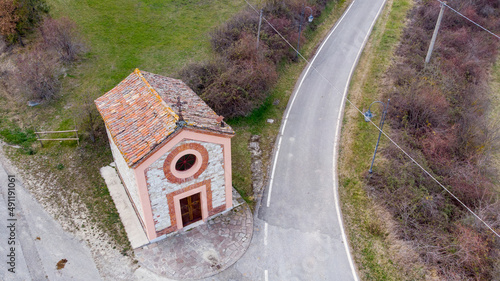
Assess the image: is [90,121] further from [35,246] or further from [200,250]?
[200,250]

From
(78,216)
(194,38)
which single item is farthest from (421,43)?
(78,216)

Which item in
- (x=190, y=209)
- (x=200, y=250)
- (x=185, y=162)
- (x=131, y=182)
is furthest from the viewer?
(x=190, y=209)

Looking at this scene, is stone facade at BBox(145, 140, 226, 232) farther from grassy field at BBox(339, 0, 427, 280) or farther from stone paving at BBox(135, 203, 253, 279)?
grassy field at BBox(339, 0, 427, 280)

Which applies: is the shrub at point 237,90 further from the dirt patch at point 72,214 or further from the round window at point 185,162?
the dirt patch at point 72,214

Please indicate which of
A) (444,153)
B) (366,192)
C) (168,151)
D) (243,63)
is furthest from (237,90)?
(444,153)

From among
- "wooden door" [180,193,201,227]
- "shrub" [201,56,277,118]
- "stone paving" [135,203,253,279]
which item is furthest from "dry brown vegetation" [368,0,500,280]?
"wooden door" [180,193,201,227]

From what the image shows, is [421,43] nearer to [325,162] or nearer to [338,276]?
[325,162]

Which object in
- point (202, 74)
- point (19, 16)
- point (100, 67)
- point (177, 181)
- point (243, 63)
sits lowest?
point (177, 181)
